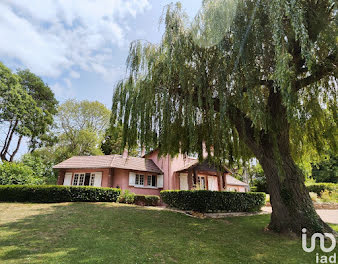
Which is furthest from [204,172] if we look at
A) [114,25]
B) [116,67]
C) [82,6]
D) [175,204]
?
[82,6]

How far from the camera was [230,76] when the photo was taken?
6.15 metres

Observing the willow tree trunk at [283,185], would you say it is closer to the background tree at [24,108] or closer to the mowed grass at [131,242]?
the mowed grass at [131,242]

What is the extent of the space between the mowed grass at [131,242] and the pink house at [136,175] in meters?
9.28

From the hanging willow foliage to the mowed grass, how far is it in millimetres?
2892

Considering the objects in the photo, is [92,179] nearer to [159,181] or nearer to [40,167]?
[40,167]

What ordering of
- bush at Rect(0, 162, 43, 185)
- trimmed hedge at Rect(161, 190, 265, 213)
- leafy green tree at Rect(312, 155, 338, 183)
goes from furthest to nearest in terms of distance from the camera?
1. leafy green tree at Rect(312, 155, 338, 183)
2. bush at Rect(0, 162, 43, 185)
3. trimmed hedge at Rect(161, 190, 265, 213)

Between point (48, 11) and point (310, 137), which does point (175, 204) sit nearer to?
point (310, 137)

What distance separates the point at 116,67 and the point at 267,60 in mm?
6061

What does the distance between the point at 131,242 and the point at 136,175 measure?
13289mm

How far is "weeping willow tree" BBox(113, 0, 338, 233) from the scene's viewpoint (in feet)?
17.6

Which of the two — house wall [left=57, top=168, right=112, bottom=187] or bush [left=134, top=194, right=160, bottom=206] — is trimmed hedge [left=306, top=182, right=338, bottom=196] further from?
house wall [left=57, top=168, right=112, bottom=187]

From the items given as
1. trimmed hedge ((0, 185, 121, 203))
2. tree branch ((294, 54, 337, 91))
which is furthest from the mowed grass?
tree branch ((294, 54, 337, 91))

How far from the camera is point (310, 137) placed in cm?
778

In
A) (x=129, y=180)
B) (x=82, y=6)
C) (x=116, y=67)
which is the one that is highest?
(x=82, y=6)
